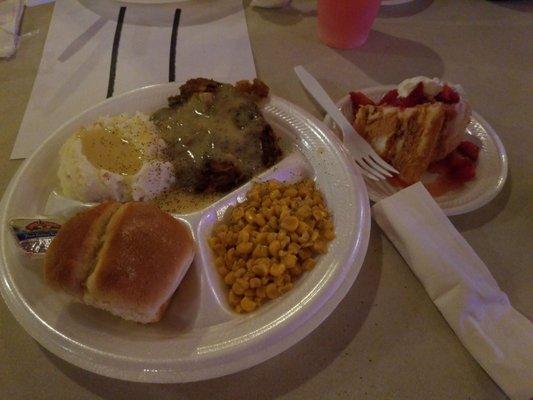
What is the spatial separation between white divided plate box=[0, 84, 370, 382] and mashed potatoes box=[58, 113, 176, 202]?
14cm

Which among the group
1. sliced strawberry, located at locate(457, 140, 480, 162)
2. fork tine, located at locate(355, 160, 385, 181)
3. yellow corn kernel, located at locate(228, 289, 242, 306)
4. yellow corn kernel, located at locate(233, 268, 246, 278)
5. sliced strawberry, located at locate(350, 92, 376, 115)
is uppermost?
sliced strawberry, located at locate(350, 92, 376, 115)

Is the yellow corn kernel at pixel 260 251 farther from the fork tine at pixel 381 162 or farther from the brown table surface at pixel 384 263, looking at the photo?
the fork tine at pixel 381 162

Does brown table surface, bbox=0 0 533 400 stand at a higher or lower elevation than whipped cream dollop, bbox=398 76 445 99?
lower

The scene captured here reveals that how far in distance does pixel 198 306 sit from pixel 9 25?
1943 mm

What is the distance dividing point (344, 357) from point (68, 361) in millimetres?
704

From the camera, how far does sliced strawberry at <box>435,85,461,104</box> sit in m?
1.40

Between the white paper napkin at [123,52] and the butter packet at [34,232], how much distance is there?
547 mm

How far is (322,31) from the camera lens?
1977 mm

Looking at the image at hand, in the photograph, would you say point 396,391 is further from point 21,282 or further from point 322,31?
point 322,31

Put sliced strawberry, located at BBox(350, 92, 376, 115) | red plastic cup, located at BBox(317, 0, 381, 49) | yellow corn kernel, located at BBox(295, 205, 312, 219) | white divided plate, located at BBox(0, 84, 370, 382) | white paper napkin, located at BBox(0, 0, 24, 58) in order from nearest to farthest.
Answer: white divided plate, located at BBox(0, 84, 370, 382)
yellow corn kernel, located at BBox(295, 205, 312, 219)
sliced strawberry, located at BBox(350, 92, 376, 115)
red plastic cup, located at BBox(317, 0, 381, 49)
white paper napkin, located at BBox(0, 0, 24, 58)

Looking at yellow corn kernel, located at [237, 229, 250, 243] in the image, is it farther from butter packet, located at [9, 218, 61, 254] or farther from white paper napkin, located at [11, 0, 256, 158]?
white paper napkin, located at [11, 0, 256, 158]

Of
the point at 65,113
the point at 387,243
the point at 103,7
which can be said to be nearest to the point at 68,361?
the point at 387,243

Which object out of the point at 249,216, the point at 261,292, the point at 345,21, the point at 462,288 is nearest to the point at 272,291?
the point at 261,292

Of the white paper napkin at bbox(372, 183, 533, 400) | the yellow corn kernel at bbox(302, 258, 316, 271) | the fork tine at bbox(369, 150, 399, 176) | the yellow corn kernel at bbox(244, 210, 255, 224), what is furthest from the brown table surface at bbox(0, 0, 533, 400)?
the yellow corn kernel at bbox(244, 210, 255, 224)
